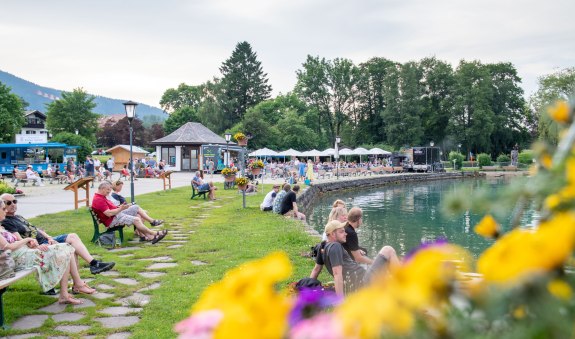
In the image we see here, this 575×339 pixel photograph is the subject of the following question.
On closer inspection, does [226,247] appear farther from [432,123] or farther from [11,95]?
[432,123]

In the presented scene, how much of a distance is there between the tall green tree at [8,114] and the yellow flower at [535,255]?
158 feet

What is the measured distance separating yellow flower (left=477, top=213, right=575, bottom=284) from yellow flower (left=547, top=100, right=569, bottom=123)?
1.09ft

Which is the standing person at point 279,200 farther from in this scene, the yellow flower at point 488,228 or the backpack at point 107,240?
the yellow flower at point 488,228

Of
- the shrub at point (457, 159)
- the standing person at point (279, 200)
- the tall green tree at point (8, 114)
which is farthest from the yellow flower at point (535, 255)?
the shrub at point (457, 159)

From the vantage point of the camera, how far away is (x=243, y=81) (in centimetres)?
6838

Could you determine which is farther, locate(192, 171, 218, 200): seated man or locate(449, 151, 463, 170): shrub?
locate(449, 151, 463, 170): shrub

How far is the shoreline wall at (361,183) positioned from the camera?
21844 mm

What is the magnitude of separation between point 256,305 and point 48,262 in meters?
5.79

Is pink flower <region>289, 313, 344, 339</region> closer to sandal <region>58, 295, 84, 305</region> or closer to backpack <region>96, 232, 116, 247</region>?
sandal <region>58, 295, 84, 305</region>

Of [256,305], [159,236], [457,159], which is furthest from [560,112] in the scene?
[457,159]

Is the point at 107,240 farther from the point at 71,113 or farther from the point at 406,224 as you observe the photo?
the point at 71,113

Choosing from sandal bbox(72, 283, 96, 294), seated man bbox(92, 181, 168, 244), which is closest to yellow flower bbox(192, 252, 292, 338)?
sandal bbox(72, 283, 96, 294)

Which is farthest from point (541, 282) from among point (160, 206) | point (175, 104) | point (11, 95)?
point (175, 104)

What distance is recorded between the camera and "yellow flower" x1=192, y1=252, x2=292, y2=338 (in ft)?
2.26
